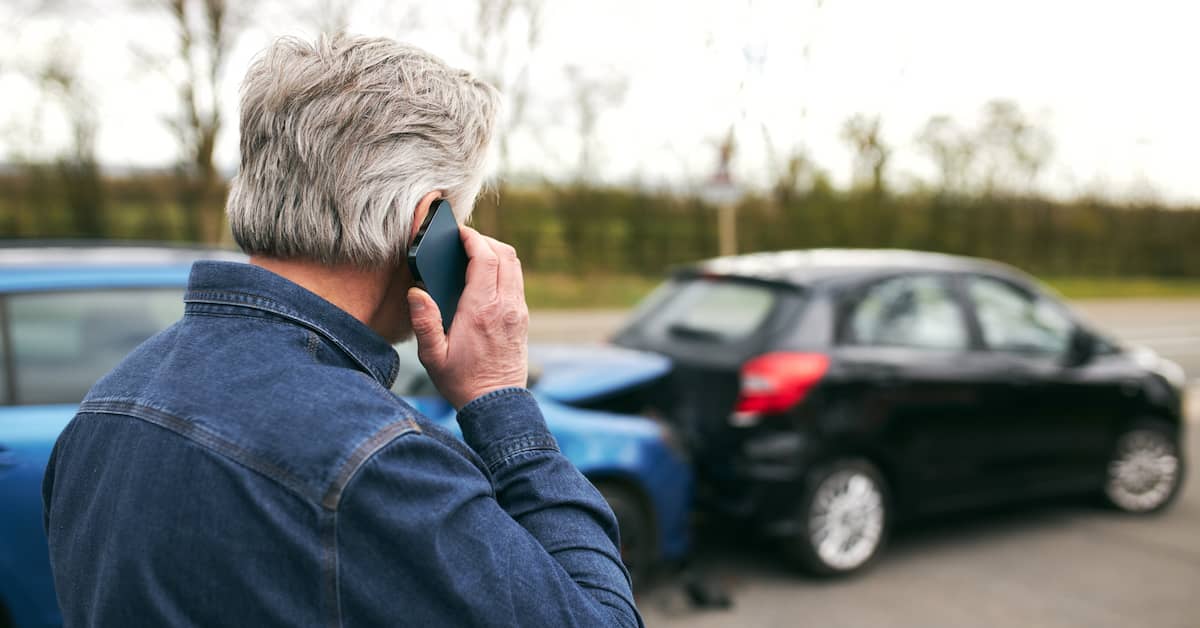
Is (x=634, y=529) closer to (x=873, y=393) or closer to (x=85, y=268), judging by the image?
(x=873, y=393)

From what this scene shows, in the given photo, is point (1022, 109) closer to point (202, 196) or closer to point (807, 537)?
point (202, 196)

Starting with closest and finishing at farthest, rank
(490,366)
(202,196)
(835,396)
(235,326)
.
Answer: (235,326)
(490,366)
(835,396)
(202,196)

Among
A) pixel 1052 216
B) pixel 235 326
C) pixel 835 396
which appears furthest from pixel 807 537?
pixel 1052 216

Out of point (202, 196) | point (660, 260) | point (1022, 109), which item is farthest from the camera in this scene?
point (1022, 109)

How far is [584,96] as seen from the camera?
708 inches

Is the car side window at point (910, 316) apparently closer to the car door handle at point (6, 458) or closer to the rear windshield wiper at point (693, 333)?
the rear windshield wiper at point (693, 333)

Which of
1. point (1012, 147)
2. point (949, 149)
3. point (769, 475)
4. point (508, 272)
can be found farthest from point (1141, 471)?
point (1012, 147)

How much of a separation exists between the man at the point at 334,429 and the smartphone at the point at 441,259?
2 centimetres

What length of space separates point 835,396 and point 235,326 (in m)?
3.78

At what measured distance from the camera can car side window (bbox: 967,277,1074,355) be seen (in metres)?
5.25

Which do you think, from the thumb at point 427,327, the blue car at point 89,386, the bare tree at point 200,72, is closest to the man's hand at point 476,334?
the thumb at point 427,327

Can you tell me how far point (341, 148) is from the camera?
1.16 meters

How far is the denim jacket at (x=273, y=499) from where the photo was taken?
980 millimetres

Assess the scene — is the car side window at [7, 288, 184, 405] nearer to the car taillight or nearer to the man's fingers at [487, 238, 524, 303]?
the man's fingers at [487, 238, 524, 303]
